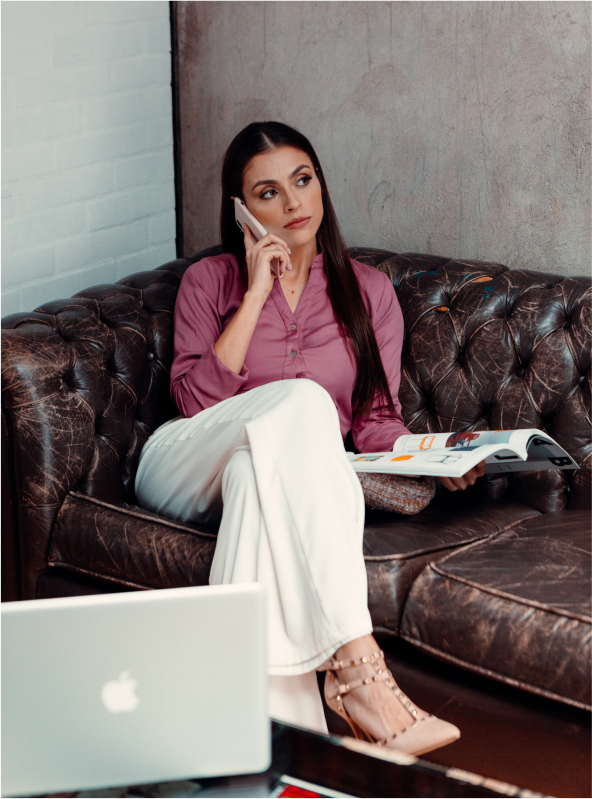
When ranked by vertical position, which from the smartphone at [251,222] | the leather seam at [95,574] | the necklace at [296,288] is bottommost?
the leather seam at [95,574]

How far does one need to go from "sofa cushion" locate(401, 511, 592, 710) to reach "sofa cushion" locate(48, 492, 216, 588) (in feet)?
1.47

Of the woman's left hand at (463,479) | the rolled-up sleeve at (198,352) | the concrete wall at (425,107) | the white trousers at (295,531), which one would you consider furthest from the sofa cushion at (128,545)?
the concrete wall at (425,107)

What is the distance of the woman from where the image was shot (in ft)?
4.46

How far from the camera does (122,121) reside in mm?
2594

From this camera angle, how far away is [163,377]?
211 cm

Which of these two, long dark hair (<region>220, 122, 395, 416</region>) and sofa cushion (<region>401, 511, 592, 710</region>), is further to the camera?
long dark hair (<region>220, 122, 395, 416</region>)

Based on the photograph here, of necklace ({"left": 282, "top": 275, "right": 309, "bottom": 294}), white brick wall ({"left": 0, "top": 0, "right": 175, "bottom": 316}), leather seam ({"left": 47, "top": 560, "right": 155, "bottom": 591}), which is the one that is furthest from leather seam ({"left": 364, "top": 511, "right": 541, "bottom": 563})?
white brick wall ({"left": 0, "top": 0, "right": 175, "bottom": 316})

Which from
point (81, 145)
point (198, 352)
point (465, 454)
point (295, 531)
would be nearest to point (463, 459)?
point (465, 454)

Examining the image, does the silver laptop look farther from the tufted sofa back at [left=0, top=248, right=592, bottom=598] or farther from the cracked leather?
the tufted sofa back at [left=0, top=248, right=592, bottom=598]

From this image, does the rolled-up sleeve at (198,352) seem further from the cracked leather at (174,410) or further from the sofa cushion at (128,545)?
the sofa cushion at (128,545)

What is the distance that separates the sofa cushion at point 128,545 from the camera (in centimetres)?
164

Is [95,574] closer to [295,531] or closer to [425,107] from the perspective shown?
[295,531]

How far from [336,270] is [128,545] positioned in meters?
0.91

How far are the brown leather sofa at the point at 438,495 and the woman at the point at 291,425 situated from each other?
11cm
